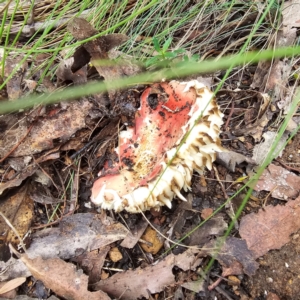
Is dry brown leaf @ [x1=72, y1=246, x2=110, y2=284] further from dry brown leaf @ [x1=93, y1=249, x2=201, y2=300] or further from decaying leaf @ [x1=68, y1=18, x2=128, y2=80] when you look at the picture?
decaying leaf @ [x1=68, y1=18, x2=128, y2=80]

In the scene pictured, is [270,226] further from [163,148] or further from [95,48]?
[95,48]

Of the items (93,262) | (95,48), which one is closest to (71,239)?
(93,262)

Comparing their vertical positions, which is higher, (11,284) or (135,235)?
(11,284)

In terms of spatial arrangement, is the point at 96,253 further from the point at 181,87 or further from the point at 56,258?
the point at 181,87

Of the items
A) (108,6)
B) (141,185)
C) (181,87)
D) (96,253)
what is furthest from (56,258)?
(108,6)

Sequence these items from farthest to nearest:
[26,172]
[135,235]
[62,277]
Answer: [26,172] < [135,235] < [62,277]

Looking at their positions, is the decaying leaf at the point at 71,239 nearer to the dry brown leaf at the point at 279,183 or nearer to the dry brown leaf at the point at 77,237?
the dry brown leaf at the point at 77,237

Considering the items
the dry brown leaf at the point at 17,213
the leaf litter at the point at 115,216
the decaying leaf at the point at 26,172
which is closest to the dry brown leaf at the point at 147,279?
the leaf litter at the point at 115,216
